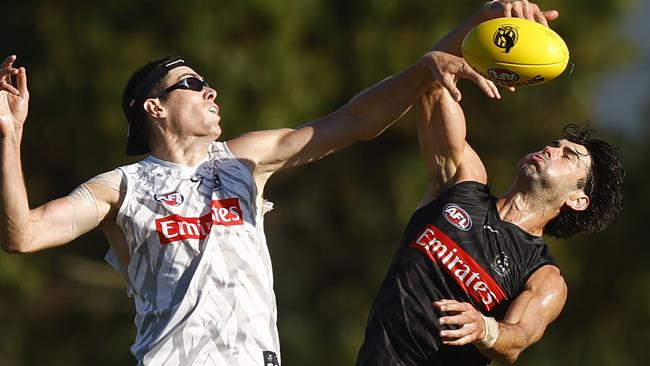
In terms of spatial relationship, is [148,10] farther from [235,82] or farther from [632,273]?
[632,273]

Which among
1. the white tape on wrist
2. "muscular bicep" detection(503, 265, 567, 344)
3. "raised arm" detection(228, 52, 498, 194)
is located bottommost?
"muscular bicep" detection(503, 265, 567, 344)

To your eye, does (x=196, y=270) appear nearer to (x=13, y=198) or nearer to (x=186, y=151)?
(x=186, y=151)

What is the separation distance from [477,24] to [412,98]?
0.64 m

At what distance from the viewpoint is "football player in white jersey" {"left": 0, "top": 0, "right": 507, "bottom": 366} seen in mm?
7555

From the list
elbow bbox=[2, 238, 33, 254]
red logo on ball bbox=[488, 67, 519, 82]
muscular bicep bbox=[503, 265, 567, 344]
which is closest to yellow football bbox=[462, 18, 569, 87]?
red logo on ball bbox=[488, 67, 519, 82]

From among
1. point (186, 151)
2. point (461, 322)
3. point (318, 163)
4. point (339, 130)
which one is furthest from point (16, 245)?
point (318, 163)

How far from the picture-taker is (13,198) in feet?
23.9

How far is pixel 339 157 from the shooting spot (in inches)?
880

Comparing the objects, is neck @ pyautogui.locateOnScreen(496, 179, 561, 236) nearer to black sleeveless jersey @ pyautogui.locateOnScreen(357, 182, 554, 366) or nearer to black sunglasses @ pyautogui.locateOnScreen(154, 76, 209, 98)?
black sleeveless jersey @ pyautogui.locateOnScreen(357, 182, 554, 366)

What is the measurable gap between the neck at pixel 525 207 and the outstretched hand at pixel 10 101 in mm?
2990

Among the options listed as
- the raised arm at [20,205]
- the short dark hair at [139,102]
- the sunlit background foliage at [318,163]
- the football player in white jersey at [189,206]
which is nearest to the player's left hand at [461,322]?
the football player in white jersey at [189,206]

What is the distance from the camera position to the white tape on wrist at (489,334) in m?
7.66

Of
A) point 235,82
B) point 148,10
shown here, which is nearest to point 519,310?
point 235,82

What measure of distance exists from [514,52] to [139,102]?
216 cm
